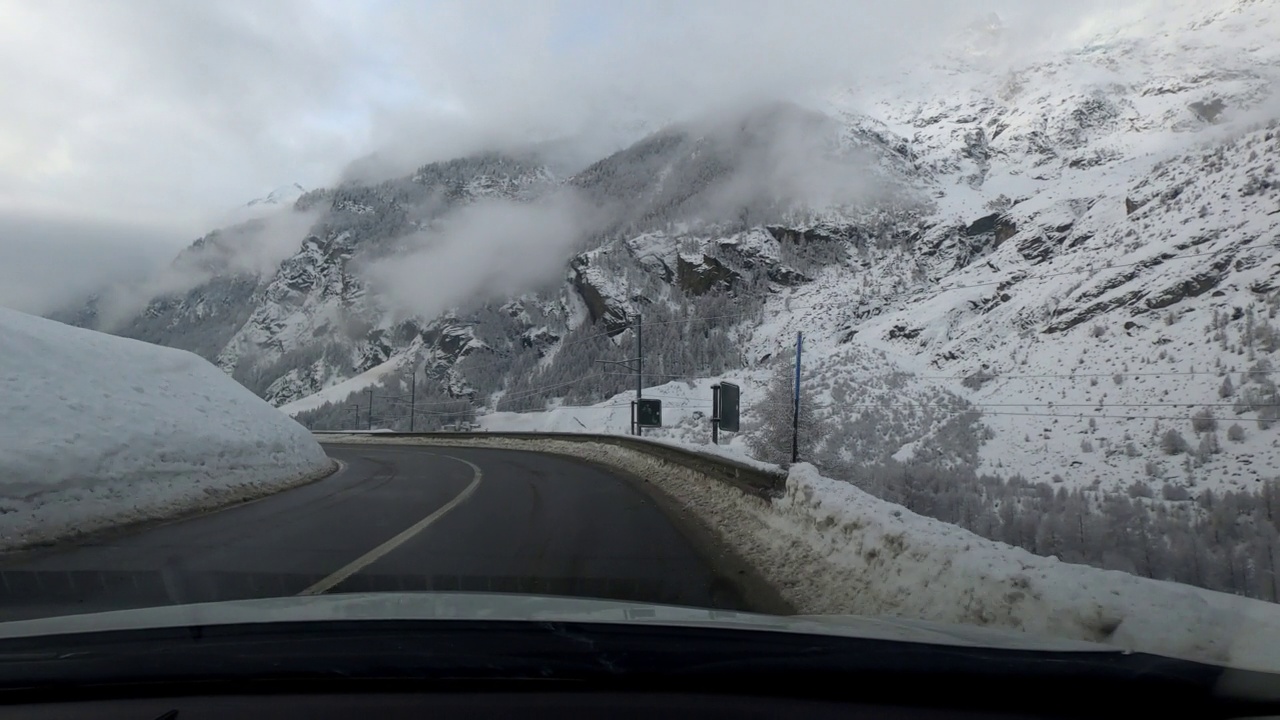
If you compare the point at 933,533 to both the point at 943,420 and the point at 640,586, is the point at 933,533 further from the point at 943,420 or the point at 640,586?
the point at 943,420

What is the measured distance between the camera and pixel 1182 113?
153 m

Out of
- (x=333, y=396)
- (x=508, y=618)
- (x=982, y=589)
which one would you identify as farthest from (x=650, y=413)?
(x=333, y=396)

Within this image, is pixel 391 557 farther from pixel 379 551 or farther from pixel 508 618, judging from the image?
pixel 508 618

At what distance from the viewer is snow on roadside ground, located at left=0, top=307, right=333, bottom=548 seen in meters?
9.66

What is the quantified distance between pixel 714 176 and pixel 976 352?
15349 centimetres

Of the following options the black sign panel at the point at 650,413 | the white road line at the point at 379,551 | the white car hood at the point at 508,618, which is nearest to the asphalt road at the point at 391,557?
the white road line at the point at 379,551

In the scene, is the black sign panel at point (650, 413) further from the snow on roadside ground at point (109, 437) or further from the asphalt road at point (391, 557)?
the asphalt road at point (391, 557)

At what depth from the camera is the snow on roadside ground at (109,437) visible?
380 inches

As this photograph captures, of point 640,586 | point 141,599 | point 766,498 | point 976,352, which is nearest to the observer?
point 141,599

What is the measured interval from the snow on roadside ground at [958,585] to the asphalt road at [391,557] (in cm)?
62

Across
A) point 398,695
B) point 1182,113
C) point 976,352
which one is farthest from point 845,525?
point 1182,113

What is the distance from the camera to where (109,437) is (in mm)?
11539

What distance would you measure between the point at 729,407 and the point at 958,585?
2304cm

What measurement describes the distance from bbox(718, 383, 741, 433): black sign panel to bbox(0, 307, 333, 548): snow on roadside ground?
15331mm
